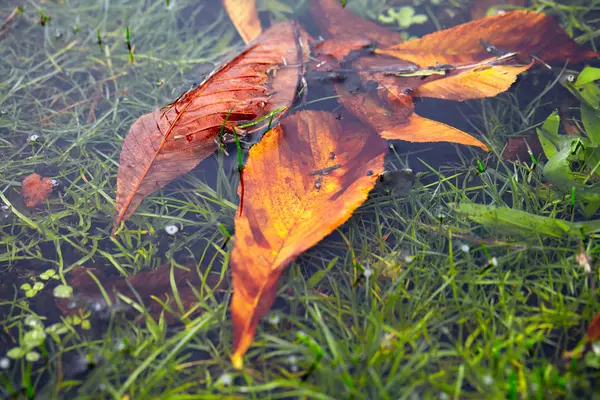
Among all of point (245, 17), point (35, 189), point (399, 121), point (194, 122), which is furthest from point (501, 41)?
point (35, 189)

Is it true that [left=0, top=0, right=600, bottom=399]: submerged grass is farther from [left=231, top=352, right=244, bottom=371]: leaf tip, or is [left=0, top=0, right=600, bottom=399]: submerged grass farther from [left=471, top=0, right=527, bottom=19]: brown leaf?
[left=471, top=0, right=527, bottom=19]: brown leaf

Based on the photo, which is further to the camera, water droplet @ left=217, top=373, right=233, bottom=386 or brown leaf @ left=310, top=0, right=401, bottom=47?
brown leaf @ left=310, top=0, right=401, bottom=47

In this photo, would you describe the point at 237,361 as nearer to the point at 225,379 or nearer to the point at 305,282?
the point at 225,379

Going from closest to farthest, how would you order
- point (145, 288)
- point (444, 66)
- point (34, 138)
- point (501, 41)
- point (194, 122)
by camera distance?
point (145, 288), point (194, 122), point (34, 138), point (444, 66), point (501, 41)

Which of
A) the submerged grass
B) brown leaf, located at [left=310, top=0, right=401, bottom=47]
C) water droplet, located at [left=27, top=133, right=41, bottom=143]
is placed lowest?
the submerged grass

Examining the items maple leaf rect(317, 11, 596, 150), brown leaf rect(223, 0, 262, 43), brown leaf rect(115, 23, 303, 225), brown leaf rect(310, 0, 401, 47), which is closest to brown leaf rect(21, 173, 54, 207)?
brown leaf rect(115, 23, 303, 225)

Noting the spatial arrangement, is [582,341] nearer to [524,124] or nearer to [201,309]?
[524,124]

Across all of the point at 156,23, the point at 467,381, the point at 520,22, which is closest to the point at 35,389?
the point at 467,381
